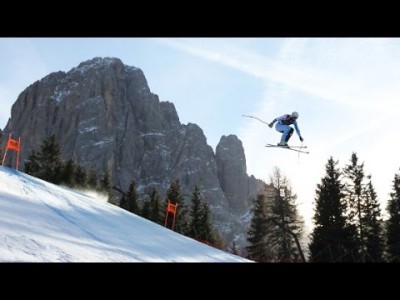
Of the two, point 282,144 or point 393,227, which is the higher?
point 282,144

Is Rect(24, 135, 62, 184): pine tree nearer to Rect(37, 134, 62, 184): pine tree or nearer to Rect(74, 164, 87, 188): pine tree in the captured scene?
Rect(37, 134, 62, 184): pine tree

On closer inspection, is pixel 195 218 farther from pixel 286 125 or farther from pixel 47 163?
pixel 286 125

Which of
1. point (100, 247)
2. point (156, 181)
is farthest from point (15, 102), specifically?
point (100, 247)

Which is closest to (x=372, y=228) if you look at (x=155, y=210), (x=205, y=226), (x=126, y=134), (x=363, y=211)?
(x=363, y=211)

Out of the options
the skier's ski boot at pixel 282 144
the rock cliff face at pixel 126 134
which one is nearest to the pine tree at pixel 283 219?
the skier's ski boot at pixel 282 144

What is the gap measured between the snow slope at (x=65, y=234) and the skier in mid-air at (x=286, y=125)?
492 centimetres

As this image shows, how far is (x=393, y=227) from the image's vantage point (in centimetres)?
3133

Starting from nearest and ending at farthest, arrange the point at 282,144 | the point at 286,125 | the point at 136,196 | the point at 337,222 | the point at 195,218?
the point at 286,125, the point at 282,144, the point at 337,222, the point at 195,218, the point at 136,196

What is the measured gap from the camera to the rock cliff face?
135375mm

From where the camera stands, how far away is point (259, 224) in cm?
3884

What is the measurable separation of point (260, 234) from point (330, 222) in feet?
28.6

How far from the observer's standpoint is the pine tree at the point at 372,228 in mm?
31650

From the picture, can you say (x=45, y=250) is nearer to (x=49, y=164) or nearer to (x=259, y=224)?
(x=259, y=224)
